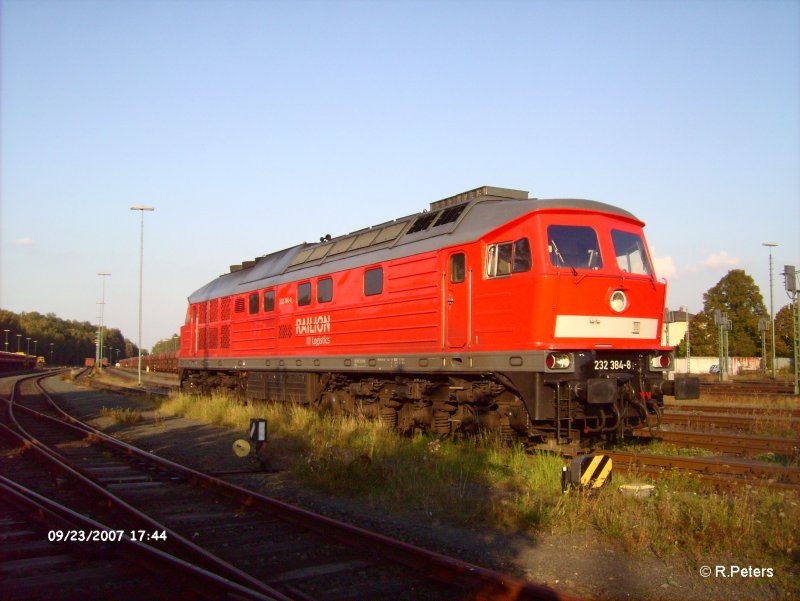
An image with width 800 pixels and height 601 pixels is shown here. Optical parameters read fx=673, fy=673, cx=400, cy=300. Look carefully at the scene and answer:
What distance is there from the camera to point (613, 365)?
10.5 m

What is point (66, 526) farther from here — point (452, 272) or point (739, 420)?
point (739, 420)

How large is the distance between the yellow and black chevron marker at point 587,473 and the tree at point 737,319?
63.1m

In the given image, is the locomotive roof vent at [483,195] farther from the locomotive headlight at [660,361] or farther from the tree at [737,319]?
the tree at [737,319]

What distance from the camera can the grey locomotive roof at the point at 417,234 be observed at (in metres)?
10.8

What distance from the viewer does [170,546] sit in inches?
249

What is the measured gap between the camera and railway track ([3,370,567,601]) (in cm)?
527

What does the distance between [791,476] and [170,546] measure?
765 cm

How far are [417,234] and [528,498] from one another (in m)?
6.06

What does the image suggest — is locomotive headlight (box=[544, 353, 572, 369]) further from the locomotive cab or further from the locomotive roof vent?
the locomotive roof vent

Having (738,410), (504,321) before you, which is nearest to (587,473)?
(504,321)

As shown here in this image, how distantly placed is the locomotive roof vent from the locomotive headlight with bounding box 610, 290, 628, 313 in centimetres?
305

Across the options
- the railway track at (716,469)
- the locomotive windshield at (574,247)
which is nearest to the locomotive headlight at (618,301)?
the locomotive windshield at (574,247)

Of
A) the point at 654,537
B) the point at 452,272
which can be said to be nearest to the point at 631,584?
the point at 654,537

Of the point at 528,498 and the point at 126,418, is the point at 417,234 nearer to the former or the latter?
the point at 528,498
